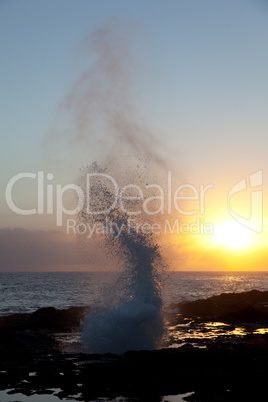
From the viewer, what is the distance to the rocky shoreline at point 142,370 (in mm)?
10733

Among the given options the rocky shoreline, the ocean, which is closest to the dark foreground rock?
the rocky shoreline

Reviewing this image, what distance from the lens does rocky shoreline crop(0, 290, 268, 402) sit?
10.7m

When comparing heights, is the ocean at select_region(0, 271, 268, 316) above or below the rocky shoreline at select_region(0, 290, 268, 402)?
below

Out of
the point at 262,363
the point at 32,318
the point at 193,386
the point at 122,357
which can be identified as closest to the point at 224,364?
the point at 262,363

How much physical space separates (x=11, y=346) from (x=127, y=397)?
26.3 ft

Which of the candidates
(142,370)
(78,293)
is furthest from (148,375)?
(78,293)

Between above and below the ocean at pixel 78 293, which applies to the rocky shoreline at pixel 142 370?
above

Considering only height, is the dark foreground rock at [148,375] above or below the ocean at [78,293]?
above

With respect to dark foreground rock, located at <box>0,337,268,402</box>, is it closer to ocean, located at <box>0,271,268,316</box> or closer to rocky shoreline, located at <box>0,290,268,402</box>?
rocky shoreline, located at <box>0,290,268,402</box>

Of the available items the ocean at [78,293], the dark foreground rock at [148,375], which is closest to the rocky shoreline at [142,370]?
the dark foreground rock at [148,375]

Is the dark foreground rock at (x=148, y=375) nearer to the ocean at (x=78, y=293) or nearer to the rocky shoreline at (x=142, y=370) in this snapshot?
the rocky shoreline at (x=142, y=370)

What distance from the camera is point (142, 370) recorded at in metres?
12.5

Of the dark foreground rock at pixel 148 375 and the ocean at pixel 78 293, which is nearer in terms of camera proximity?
the dark foreground rock at pixel 148 375

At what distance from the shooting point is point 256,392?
34.1 feet
